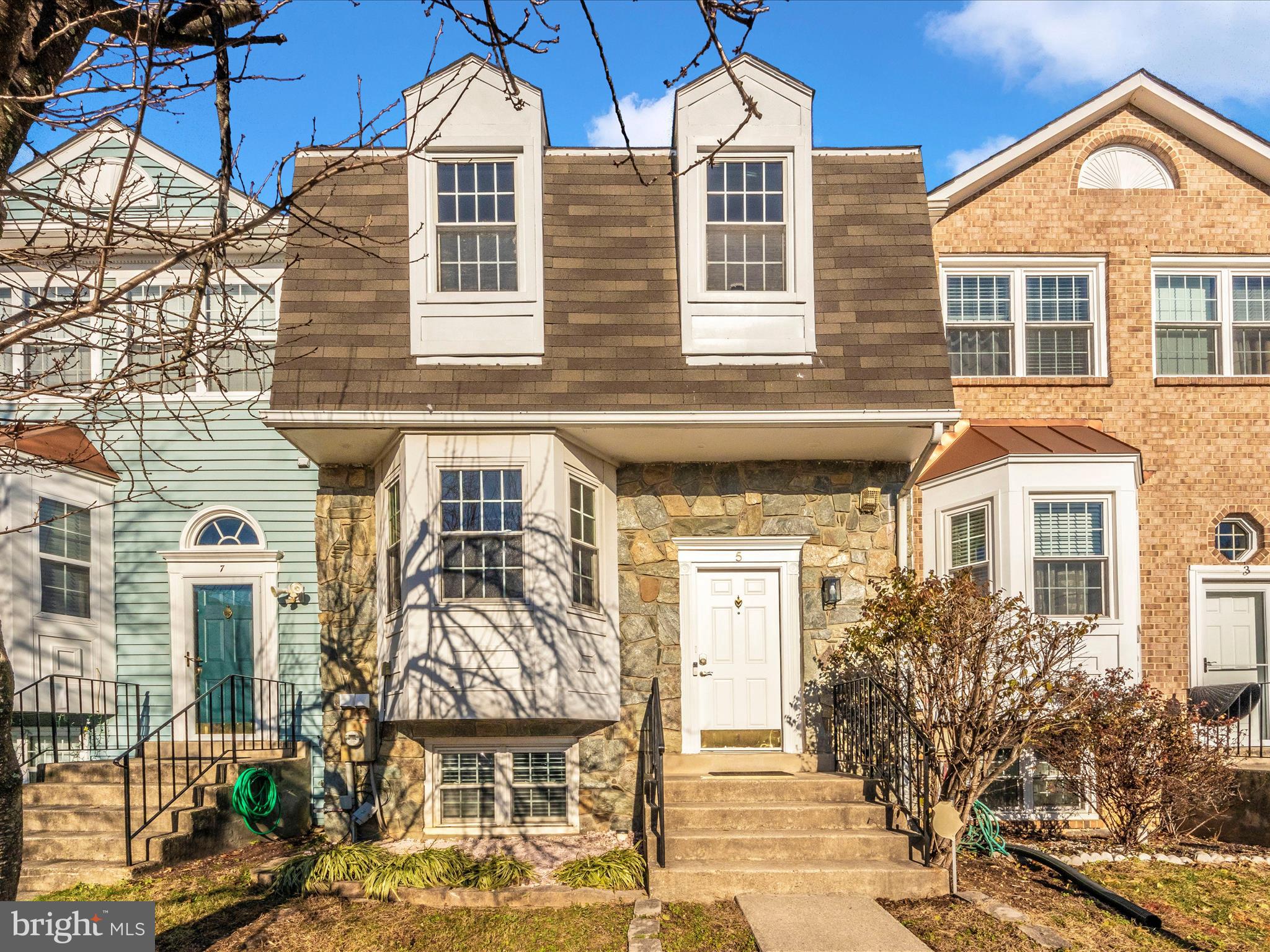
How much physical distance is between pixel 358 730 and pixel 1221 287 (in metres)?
10.7

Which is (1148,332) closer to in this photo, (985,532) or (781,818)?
(985,532)

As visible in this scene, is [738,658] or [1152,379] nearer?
[738,658]

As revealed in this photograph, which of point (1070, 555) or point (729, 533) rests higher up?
point (729, 533)

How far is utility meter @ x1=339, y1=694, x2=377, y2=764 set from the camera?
8.95m

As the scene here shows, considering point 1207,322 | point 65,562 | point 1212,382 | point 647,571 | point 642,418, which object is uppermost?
point 1207,322

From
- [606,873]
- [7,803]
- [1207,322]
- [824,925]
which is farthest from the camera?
[1207,322]

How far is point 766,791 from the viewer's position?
808 centimetres

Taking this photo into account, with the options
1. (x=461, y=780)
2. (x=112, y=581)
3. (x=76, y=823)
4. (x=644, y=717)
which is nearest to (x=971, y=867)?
(x=644, y=717)

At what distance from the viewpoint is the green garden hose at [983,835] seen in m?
8.25

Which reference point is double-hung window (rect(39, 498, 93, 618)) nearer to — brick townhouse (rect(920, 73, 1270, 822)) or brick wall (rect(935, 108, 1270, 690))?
brick townhouse (rect(920, 73, 1270, 822))

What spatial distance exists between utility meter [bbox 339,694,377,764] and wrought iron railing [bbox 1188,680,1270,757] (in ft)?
24.2

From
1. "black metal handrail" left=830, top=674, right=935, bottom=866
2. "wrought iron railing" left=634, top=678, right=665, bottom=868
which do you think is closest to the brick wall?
"black metal handrail" left=830, top=674, right=935, bottom=866

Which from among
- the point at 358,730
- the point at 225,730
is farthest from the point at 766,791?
the point at 225,730

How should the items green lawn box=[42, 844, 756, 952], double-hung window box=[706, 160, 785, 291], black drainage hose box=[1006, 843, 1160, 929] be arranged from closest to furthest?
green lawn box=[42, 844, 756, 952], black drainage hose box=[1006, 843, 1160, 929], double-hung window box=[706, 160, 785, 291]
